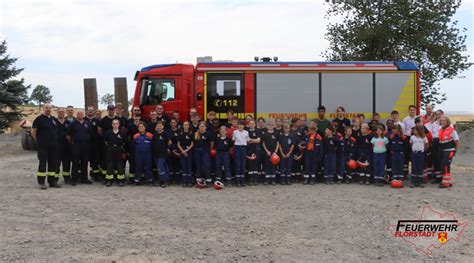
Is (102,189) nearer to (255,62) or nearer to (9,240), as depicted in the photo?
(9,240)

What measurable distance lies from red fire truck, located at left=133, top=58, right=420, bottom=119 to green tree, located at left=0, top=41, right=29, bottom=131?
18.4 metres

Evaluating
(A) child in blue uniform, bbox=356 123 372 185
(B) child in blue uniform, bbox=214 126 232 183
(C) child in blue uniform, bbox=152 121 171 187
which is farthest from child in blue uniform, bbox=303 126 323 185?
(C) child in blue uniform, bbox=152 121 171 187

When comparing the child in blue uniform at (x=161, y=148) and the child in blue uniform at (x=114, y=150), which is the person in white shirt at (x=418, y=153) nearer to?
the child in blue uniform at (x=161, y=148)

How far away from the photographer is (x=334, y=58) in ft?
67.3

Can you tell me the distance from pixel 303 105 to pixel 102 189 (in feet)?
19.1

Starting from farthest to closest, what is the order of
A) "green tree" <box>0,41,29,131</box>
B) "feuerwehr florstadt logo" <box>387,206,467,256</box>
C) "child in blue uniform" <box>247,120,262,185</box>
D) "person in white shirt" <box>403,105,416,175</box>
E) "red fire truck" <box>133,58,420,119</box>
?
"green tree" <box>0,41,29,131</box>, "red fire truck" <box>133,58,420,119</box>, "person in white shirt" <box>403,105,416,175</box>, "child in blue uniform" <box>247,120,262,185</box>, "feuerwehr florstadt logo" <box>387,206,467,256</box>

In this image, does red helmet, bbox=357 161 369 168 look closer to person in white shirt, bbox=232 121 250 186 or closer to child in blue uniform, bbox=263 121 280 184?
child in blue uniform, bbox=263 121 280 184

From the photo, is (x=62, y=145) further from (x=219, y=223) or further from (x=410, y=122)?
(x=410, y=122)

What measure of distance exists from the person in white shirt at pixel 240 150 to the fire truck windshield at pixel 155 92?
2.85 meters

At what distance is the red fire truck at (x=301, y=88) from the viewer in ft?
37.7

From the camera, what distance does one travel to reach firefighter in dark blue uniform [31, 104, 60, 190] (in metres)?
9.39

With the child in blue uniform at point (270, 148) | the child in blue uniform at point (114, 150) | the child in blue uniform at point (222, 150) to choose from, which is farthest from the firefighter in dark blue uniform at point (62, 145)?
the child in blue uniform at point (270, 148)

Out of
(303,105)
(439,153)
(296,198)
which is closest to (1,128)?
(303,105)

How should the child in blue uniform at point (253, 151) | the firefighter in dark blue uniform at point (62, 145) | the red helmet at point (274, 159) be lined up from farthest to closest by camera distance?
the child in blue uniform at point (253, 151), the red helmet at point (274, 159), the firefighter in dark blue uniform at point (62, 145)
